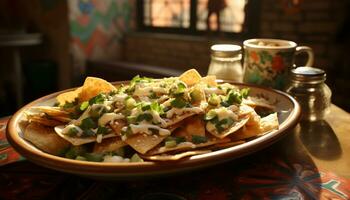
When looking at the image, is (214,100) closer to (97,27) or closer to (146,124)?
Answer: (146,124)

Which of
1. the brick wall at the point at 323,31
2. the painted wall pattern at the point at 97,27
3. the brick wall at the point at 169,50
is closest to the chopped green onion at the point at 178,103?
the brick wall at the point at 323,31

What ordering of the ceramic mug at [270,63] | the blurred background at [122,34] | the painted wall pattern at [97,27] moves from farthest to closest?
the painted wall pattern at [97,27]
the blurred background at [122,34]
the ceramic mug at [270,63]

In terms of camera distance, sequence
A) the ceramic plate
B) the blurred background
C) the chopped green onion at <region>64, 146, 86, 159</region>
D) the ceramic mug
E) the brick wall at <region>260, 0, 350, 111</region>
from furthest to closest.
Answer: the blurred background
the brick wall at <region>260, 0, 350, 111</region>
the ceramic mug
the chopped green onion at <region>64, 146, 86, 159</region>
the ceramic plate

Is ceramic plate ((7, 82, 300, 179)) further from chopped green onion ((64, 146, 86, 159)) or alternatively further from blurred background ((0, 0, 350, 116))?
blurred background ((0, 0, 350, 116))

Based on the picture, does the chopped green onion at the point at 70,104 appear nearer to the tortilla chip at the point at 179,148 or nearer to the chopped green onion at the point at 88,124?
the chopped green onion at the point at 88,124

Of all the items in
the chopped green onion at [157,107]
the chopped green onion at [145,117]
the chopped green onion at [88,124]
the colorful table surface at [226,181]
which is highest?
the chopped green onion at [157,107]

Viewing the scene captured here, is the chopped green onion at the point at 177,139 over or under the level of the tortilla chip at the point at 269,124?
under

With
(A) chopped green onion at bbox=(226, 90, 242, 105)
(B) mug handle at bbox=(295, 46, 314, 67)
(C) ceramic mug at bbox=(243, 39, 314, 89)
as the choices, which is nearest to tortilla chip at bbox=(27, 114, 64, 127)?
(A) chopped green onion at bbox=(226, 90, 242, 105)
